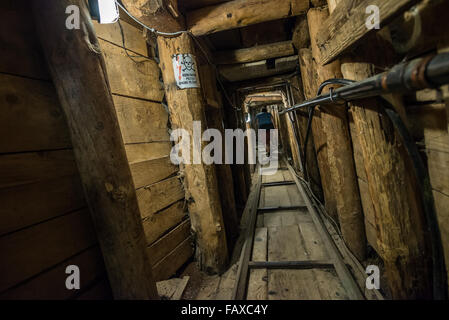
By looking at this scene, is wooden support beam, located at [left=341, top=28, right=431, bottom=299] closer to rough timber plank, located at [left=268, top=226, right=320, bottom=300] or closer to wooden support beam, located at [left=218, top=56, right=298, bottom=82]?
rough timber plank, located at [left=268, top=226, right=320, bottom=300]

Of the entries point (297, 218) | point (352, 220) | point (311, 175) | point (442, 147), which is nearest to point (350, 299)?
point (352, 220)

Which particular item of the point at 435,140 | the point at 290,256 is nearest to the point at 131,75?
the point at 435,140

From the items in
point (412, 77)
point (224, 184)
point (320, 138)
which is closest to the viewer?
point (412, 77)

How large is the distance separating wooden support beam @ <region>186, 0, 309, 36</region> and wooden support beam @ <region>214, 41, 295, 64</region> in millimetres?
864

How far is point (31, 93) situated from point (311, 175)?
3752 mm

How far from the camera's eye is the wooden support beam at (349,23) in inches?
35.3

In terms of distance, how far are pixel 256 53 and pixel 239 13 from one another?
0.98 m

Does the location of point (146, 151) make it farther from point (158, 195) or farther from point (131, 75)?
point (131, 75)

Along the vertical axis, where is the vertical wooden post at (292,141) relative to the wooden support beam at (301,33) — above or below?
below

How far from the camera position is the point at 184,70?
1.86m

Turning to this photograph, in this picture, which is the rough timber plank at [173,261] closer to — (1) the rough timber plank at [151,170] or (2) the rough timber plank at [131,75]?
(1) the rough timber plank at [151,170]

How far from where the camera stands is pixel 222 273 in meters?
2.07

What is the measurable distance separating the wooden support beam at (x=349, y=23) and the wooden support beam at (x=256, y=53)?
133 cm

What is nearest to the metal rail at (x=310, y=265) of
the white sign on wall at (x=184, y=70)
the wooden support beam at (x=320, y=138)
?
the wooden support beam at (x=320, y=138)
